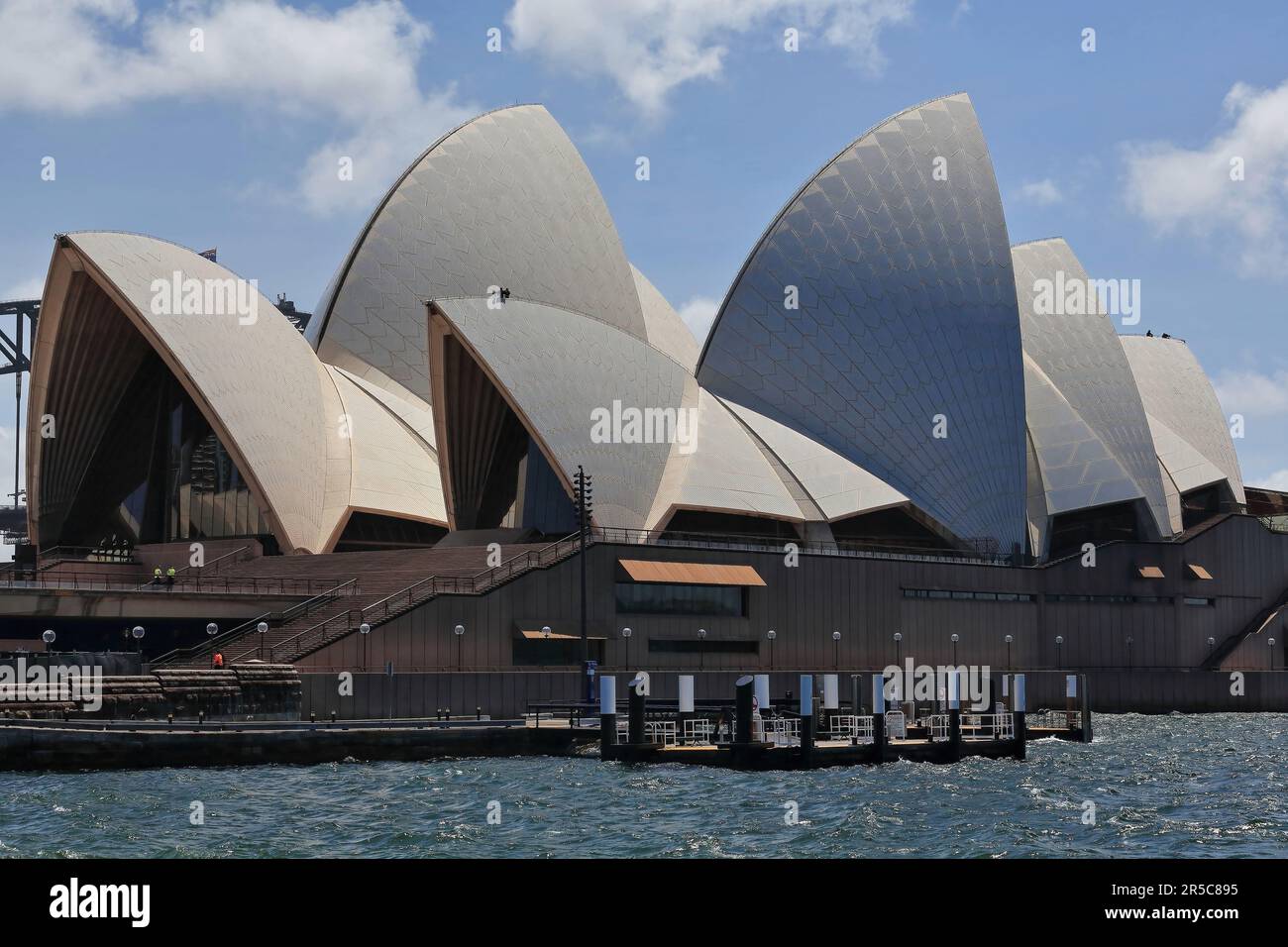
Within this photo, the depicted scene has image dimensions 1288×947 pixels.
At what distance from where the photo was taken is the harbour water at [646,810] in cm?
1950

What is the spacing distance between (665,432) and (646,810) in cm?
3011

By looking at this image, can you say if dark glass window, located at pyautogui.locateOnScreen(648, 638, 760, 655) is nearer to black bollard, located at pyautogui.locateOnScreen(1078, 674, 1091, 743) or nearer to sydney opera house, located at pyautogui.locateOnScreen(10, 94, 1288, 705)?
sydney opera house, located at pyautogui.locateOnScreen(10, 94, 1288, 705)

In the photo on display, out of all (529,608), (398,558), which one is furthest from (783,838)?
(398,558)

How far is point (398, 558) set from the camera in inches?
1966

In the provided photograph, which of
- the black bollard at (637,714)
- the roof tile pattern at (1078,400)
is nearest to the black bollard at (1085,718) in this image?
the black bollard at (637,714)

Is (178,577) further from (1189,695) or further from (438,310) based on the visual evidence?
(1189,695)

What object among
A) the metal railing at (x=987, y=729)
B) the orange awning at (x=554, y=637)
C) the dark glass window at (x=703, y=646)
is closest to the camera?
the metal railing at (x=987, y=729)

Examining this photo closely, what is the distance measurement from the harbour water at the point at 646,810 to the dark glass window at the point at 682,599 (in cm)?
1382

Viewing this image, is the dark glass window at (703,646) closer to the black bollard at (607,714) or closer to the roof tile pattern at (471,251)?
the black bollard at (607,714)

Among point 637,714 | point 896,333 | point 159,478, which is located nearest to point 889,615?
point 896,333

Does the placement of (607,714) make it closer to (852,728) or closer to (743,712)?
(743,712)

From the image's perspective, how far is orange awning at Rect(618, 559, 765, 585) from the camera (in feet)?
153

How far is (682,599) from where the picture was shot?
47.8m
